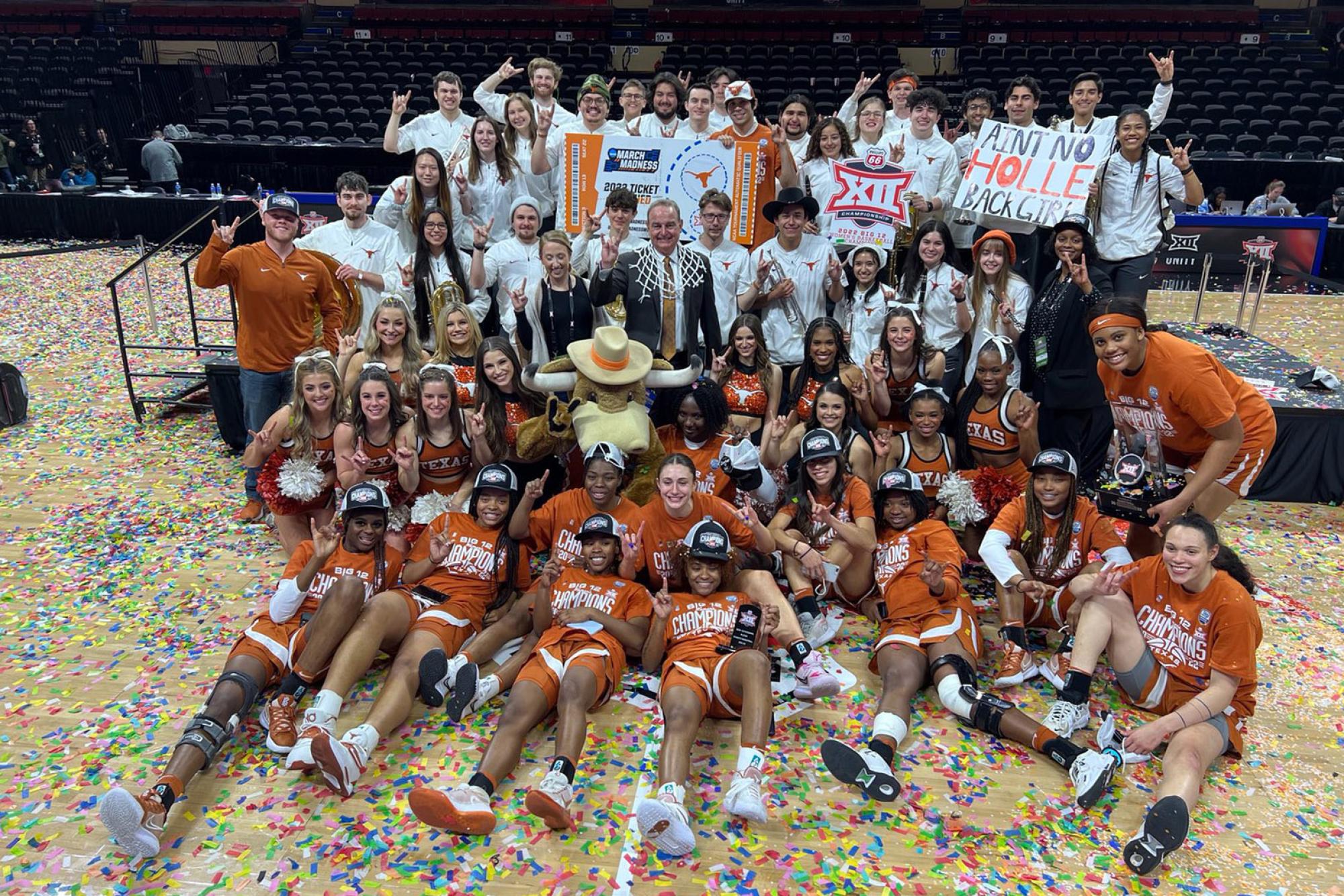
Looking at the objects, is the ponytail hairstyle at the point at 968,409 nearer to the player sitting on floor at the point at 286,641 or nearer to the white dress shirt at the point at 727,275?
the white dress shirt at the point at 727,275

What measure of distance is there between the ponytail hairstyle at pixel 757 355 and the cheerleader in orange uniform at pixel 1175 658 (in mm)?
2032

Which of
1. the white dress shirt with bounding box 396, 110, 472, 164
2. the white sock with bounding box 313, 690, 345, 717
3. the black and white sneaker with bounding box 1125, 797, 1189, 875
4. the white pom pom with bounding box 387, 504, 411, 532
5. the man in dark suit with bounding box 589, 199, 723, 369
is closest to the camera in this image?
the black and white sneaker with bounding box 1125, 797, 1189, 875

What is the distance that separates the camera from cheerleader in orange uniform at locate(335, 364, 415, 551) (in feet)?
15.5

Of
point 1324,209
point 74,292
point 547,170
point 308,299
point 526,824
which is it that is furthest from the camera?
point 1324,209

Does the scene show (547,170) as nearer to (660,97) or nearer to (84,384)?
(660,97)

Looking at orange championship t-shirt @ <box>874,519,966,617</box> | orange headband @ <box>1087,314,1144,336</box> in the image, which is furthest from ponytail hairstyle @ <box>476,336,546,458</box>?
orange headband @ <box>1087,314,1144,336</box>

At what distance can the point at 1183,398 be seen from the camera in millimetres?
4148

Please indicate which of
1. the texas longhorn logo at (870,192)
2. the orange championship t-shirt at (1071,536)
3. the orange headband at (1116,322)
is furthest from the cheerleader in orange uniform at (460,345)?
the orange headband at (1116,322)

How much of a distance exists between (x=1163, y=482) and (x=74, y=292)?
12.4 meters

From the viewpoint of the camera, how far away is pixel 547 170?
660 cm

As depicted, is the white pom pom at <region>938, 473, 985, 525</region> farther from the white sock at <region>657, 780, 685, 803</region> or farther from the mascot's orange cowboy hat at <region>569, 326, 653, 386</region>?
the white sock at <region>657, 780, 685, 803</region>

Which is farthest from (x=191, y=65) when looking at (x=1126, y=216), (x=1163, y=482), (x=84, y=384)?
(x=1163, y=482)

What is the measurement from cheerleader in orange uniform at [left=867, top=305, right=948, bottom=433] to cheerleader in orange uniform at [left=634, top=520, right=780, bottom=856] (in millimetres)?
1539

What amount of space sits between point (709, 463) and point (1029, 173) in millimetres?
3051
